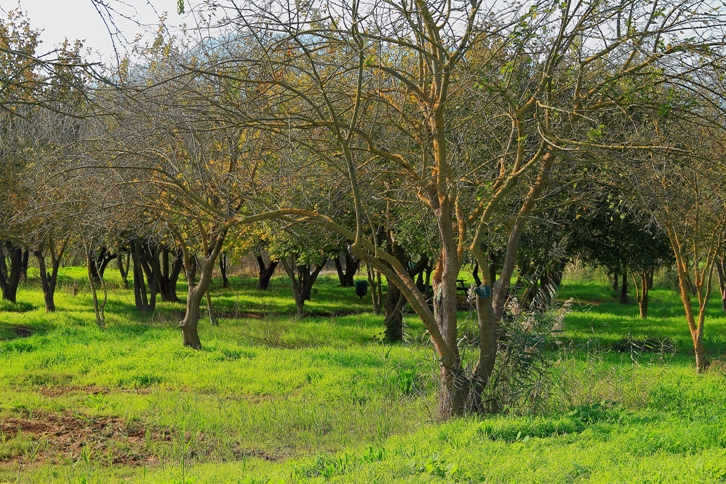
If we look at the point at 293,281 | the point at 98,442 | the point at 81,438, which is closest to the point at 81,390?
the point at 81,438

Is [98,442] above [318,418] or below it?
below

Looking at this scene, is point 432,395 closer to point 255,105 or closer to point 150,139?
point 255,105

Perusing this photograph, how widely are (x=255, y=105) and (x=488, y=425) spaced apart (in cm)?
379

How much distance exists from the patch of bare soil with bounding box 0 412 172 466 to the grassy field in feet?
0.08

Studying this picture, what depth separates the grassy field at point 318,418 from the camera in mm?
5824

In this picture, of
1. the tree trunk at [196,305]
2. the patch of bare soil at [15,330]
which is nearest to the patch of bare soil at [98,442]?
the tree trunk at [196,305]

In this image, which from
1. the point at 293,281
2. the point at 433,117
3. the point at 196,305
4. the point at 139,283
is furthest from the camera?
the point at 139,283

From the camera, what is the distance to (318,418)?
880 cm

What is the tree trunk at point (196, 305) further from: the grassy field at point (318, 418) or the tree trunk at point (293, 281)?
the tree trunk at point (293, 281)

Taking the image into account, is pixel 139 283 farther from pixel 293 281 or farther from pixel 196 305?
pixel 196 305

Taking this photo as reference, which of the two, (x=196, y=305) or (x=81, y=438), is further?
(x=196, y=305)

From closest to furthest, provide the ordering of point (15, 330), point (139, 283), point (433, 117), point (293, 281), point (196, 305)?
point (433, 117)
point (196, 305)
point (15, 330)
point (293, 281)
point (139, 283)

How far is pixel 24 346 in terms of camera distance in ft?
48.8

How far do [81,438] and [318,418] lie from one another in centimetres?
256
